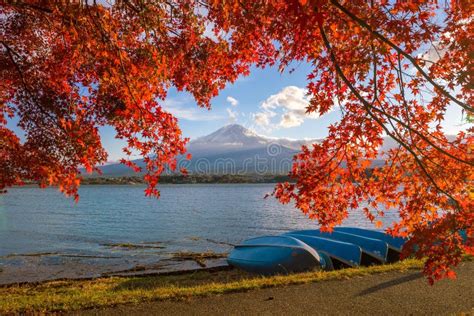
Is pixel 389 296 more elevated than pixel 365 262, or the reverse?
pixel 389 296

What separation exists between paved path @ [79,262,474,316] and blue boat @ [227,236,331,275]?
→ 4976 millimetres

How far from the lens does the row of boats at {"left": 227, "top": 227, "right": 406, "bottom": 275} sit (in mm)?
15031

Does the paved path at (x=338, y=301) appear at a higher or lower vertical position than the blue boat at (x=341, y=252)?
higher

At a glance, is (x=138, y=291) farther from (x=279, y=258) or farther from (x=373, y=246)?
(x=373, y=246)

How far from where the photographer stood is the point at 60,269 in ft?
67.4

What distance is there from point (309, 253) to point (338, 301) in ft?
22.5

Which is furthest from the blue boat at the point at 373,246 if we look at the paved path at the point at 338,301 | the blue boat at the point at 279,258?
the paved path at the point at 338,301

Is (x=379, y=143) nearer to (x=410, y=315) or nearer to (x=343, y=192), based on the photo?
(x=343, y=192)

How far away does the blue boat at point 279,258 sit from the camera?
1492cm

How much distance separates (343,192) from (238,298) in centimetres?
335

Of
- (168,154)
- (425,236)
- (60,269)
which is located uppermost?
(168,154)

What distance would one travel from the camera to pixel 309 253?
49.6ft

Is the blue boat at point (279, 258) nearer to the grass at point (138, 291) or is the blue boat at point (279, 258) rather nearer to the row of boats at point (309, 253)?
the row of boats at point (309, 253)

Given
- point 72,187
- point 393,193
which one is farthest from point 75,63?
point 393,193
